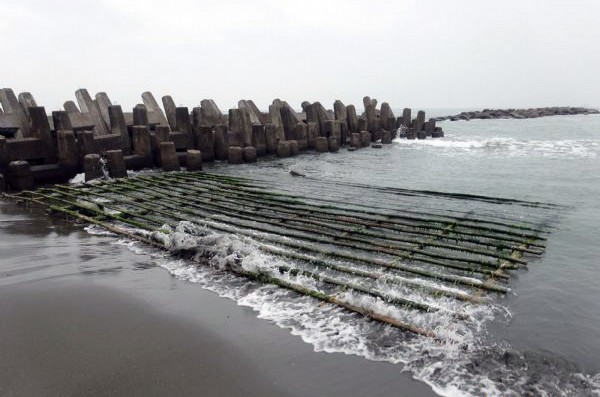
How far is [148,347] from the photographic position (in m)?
3.91

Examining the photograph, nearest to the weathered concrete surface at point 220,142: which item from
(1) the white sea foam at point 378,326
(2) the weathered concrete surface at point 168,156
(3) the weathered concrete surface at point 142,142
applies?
(2) the weathered concrete surface at point 168,156

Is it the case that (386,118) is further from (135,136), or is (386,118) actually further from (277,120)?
(135,136)

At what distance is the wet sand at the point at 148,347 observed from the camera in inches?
133

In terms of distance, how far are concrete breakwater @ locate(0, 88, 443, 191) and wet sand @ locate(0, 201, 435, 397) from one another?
7407 millimetres

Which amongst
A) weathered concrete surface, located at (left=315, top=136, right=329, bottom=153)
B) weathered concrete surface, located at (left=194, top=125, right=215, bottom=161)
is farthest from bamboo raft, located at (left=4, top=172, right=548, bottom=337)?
weathered concrete surface, located at (left=315, top=136, right=329, bottom=153)

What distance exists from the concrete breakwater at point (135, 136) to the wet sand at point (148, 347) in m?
7.41

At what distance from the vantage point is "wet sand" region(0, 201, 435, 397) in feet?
11.1

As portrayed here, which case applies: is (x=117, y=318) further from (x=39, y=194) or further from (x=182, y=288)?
(x=39, y=194)

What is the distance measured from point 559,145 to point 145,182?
24846 millimetres

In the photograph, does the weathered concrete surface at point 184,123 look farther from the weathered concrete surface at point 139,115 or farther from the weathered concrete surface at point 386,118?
the weathered concrete surface at point 386,118

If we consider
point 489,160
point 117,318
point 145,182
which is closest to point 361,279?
point 117,318

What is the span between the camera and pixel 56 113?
12898mm

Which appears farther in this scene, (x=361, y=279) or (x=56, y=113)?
(x=56, y=113)

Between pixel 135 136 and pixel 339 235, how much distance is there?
963cm
